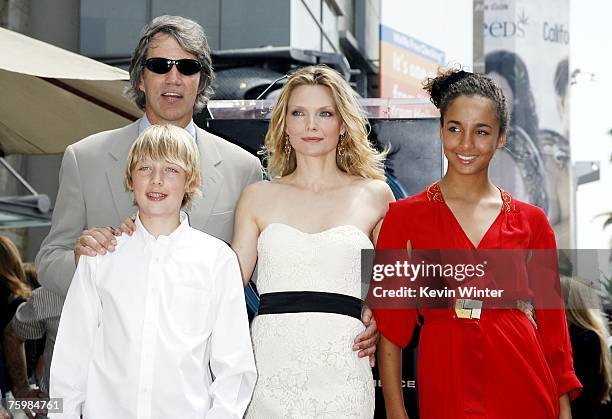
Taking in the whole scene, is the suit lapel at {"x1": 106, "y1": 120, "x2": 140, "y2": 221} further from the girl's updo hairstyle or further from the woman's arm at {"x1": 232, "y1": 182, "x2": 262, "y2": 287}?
the girl's updo hairstyle

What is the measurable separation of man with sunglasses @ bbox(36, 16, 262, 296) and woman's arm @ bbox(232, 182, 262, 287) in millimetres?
90

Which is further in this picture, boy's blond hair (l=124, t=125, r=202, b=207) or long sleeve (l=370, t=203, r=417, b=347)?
Answer: long sleeve (l=370, t=203, r=417, b=347)

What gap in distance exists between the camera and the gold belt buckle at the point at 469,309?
2.64 m

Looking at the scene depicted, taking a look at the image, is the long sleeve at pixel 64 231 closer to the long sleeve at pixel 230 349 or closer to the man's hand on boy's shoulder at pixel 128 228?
the man's hand on boy's shoulder at pixel 128 228

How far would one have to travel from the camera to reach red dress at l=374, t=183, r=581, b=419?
8.49 feet

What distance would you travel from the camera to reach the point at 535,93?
46.8ft

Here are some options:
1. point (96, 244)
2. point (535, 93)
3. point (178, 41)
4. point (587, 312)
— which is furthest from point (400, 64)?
point (96, 244)

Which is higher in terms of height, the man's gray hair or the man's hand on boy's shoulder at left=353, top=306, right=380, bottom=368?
the man's gray hair

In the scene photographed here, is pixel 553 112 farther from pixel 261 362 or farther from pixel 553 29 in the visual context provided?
pixel 261 362

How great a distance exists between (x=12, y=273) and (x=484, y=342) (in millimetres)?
3318

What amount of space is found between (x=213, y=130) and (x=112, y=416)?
179cm

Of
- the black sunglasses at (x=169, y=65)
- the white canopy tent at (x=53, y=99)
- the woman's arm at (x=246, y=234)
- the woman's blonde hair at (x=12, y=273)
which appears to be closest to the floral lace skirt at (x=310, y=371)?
the woman's arm at (x=246, y=234)

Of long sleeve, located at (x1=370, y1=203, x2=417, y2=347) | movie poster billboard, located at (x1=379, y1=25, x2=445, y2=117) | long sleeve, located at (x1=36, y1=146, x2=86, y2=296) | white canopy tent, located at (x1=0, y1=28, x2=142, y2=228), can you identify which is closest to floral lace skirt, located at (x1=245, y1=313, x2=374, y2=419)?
long sleeve, located at (x1=370, y1=203, x2=417, y2=347)

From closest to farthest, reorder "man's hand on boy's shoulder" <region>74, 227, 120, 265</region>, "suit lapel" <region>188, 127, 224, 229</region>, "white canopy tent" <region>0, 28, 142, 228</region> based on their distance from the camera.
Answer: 1. "man's hand on boy's shoulder" <region>74, 227, 120, 265</region>
2. "suit lapel" <region>188, 127, 224, 229</region>
3. "white canopy tent" <region>0, 28, 142, 228</region>
